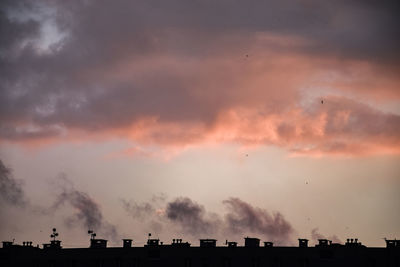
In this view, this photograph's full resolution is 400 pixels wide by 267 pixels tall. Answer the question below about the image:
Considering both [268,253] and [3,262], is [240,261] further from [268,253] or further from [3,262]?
[3,262]

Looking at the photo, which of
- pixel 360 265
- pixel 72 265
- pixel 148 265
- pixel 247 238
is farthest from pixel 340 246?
pixel 72 265

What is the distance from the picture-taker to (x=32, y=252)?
157 metres

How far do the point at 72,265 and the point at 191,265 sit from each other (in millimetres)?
19341

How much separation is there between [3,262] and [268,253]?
4271cm

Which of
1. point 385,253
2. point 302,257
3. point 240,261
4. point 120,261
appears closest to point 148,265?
point 120,261

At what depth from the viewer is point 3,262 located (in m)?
156

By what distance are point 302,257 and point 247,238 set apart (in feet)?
31.2

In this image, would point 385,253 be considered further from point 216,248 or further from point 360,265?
point 216,248

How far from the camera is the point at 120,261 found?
157750 mm

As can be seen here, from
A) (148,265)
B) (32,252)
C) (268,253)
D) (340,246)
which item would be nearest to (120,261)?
(148,265)

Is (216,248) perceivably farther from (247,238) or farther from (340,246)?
(340,246)

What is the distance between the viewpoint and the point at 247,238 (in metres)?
157

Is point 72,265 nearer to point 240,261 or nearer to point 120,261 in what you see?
point 120,261

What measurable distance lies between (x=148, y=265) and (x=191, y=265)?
23.4 feet
